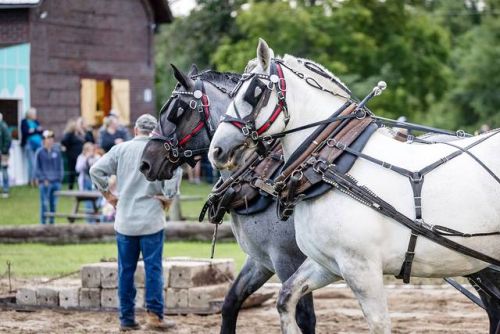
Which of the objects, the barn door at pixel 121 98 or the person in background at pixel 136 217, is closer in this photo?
the person in background at pixel 136 217

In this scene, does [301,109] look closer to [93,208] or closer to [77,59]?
[93,208]

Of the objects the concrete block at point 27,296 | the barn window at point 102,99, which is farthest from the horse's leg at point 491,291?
the barn window at point 102,99

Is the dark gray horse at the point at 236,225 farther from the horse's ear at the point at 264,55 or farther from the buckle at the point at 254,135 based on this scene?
the horse's ear at the point at 264,55

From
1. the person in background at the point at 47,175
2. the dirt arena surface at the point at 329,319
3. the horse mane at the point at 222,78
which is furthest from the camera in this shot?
the person in background at the point at 47,175

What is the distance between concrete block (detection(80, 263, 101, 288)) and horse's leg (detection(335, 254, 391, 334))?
4846 millimetres

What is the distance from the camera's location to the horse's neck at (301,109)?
7086 mm

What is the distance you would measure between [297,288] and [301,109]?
3.88 feet

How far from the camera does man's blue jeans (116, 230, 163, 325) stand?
9952 mm

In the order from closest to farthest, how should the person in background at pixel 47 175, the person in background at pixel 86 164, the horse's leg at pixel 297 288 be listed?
the horse's leg at pixel 297 288, the person in background at pixel 47 175, the person in background at pixel 86 164

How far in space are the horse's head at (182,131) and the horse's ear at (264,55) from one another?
174cm

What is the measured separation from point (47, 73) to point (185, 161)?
1932 centimetres

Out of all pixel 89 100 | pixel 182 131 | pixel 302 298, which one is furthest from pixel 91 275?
pixel 89 100

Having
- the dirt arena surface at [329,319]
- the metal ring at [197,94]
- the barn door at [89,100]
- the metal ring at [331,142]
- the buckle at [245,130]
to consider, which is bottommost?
the dirt arena surface at [329,319]

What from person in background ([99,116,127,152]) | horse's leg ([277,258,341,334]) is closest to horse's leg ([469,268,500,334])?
horse's leg ([277,258,341,334])
